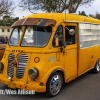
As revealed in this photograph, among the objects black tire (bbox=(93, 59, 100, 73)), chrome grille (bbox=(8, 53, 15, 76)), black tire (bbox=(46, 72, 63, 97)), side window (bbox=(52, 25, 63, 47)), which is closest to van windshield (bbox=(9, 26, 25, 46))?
chrome grille (bbox=(8, 53, 15, 76))

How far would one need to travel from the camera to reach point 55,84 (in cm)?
444

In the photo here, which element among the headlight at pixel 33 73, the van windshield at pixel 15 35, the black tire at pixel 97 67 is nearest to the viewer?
the headlight at pixel 33 73

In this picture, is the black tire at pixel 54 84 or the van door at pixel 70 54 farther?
the van door at pixel 70 54

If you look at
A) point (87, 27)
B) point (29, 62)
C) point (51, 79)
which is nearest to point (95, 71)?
point (87, 27)

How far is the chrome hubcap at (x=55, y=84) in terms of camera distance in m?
4.33

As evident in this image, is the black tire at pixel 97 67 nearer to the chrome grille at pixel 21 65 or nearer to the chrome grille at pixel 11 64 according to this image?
the chrome grille at pixel 21 65

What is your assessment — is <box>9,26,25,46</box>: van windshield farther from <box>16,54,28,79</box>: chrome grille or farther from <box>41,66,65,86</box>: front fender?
<box>41,66,65,86</box>: front fender

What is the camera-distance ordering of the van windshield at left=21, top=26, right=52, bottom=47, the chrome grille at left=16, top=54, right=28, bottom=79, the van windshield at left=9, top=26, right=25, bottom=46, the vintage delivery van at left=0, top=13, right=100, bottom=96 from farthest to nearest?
the van windshield at left=9, top=26, right=25, bottom=46 < the van windshield at left=21, top=26, right=52, bottom=47 < the chrome grille at left=16, top=54, right=28, bottom=79 < the vintage delivery van at left=0, top=13, right=100, bottom=96

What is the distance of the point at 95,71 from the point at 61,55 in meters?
3.34

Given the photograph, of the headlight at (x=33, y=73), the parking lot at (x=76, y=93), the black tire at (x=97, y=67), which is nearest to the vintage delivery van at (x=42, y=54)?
the headlight at (x=33, y=73)

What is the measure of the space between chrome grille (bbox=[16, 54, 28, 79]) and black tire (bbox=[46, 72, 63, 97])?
2.76ft

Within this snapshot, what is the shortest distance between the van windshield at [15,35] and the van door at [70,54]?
1.56 meters

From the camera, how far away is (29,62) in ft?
13.8

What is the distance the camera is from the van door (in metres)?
4.85
